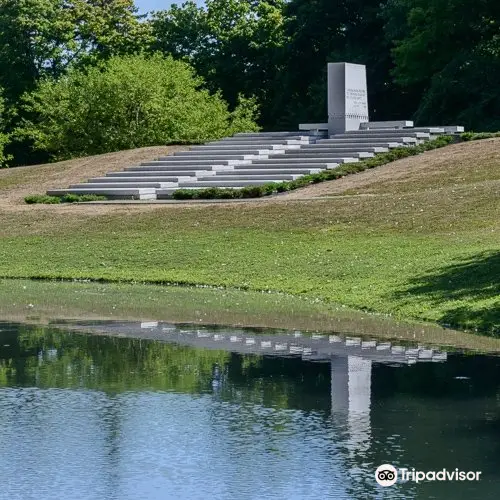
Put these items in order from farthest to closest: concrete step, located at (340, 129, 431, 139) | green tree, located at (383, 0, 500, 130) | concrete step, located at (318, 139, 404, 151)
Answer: green tree, located at (383, 0, 500, 130) < concrete step, located at (340, 129, 431, 139) < concrete step, located at (318, 139, 404, 151)

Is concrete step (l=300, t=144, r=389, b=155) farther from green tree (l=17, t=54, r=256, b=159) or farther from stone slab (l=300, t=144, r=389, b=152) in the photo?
green tree (l=17, t=54, r=256, b=159)

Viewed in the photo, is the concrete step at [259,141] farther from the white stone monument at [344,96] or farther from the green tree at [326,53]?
the green tree at [326,53]

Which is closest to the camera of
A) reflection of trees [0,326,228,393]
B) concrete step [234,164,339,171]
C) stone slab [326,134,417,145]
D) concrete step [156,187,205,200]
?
reflection of trees [0,326,228,393]

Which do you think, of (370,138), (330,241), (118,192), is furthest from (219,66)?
(330,241)

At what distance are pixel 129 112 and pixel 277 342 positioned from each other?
118 ft

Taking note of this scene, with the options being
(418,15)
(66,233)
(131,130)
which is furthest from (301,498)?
(418,15)

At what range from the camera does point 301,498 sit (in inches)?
384

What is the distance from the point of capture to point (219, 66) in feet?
225

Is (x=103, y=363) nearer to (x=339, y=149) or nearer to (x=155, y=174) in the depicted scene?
(x=155, y=174)

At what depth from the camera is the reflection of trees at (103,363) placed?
14.7 meters

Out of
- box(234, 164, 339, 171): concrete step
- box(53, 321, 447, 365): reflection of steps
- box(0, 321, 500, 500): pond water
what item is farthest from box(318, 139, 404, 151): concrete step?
box(0, 321, 500, 500): pond water

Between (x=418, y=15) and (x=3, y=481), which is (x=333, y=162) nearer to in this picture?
(x=418, y=15)

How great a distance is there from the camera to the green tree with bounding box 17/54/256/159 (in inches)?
2041

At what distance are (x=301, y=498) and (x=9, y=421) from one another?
3.89 m
